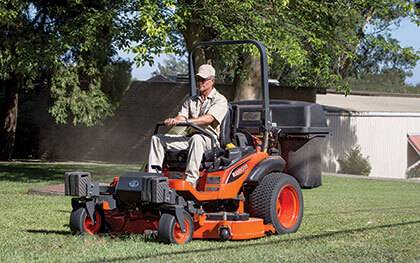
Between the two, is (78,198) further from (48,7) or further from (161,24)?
(48,7)

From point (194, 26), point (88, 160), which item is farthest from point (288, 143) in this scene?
point (88, 160)

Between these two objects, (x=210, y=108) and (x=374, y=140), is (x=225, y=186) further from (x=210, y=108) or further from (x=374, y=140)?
(x=374, y=140)

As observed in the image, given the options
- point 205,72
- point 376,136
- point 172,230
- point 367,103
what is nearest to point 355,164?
point 376,136

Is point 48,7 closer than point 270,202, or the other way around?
point 270,202

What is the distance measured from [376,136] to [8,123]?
15110 mm

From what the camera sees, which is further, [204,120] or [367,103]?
[367,103]

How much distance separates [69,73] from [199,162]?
20.7 meters

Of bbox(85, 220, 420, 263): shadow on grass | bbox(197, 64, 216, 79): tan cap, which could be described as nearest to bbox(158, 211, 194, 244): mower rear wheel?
bbox(85, 220, 420, 263): shadow on grass

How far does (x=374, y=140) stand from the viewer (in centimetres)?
3406

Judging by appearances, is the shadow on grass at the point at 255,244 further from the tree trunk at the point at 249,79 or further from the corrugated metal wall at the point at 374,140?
the corrugated metal wall at the point at 374,140

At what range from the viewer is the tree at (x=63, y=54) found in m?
19.9

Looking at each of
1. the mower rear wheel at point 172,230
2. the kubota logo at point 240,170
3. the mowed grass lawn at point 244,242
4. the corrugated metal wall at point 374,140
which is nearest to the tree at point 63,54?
the mowed grass lawn at point 244,242

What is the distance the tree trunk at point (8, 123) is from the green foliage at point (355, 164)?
13479 millimetres

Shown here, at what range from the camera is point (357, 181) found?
2581cm
